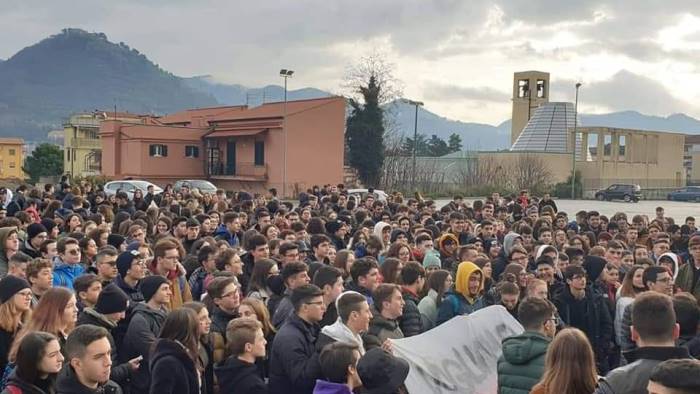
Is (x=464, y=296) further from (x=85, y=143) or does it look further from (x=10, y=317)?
(x=85, y=143)

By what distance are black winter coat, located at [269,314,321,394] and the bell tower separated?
79199mm

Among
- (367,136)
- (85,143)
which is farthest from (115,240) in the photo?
(85,143)

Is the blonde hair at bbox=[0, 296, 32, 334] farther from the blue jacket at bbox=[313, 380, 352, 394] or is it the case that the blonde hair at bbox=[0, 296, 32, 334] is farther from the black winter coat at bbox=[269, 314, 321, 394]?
the blue jacket at bbox=[313, 380, 352, 394]

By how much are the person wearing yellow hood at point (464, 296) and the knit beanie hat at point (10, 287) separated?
3.88m

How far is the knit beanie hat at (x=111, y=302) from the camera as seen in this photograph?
558 cm

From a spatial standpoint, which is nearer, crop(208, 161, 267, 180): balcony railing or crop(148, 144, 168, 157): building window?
crop(208, 161, 267, 180): balcony railing

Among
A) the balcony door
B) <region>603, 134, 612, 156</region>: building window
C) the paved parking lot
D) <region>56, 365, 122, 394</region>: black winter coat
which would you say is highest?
<region>603, 134, 612, 156</region>: building window

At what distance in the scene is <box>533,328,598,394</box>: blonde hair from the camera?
13.6 ft

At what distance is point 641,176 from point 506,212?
59293 millimetres

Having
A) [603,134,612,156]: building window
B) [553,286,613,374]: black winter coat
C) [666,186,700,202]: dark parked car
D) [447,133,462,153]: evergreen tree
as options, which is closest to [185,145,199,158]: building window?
[603,134,612,156]: building window

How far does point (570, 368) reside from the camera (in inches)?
163

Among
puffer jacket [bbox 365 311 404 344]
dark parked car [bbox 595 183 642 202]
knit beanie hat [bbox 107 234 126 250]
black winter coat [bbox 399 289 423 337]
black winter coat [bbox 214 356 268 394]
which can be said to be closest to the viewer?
black winter coat [bbox 214 356 268 394]

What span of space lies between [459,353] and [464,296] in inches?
40.6

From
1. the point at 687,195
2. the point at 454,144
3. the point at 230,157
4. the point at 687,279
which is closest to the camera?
the point at 687,279
